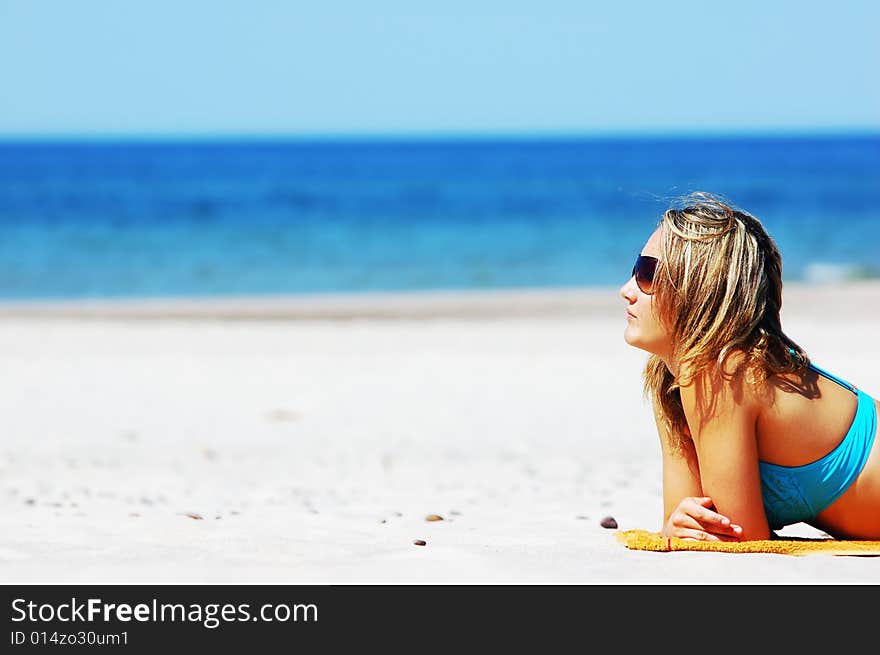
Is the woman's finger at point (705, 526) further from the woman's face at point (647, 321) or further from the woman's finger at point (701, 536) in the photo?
the woman's face at point (647, 321)

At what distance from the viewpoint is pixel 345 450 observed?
723 cm

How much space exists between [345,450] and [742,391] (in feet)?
13.9

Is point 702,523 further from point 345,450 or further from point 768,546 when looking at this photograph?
point 345,450

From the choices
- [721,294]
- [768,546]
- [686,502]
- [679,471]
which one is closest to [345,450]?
[679,471]

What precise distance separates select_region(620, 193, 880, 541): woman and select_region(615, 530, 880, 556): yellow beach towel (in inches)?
1.4

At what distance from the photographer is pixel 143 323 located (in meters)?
14.0

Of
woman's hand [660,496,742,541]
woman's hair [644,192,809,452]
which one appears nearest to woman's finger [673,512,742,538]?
woman's hand [660,496,742,541]

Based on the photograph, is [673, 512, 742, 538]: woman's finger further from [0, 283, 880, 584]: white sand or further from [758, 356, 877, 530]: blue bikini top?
[758, 356, 877, 530]: blue bikini top

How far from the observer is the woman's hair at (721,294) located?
3340mm

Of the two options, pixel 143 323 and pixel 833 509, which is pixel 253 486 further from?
pixel 143 323

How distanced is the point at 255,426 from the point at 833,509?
5016 mm

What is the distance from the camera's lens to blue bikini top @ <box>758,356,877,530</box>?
3.46 meters

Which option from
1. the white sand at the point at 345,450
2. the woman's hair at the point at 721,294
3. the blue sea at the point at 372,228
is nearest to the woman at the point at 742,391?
the woman's hair at the point at 721,294
